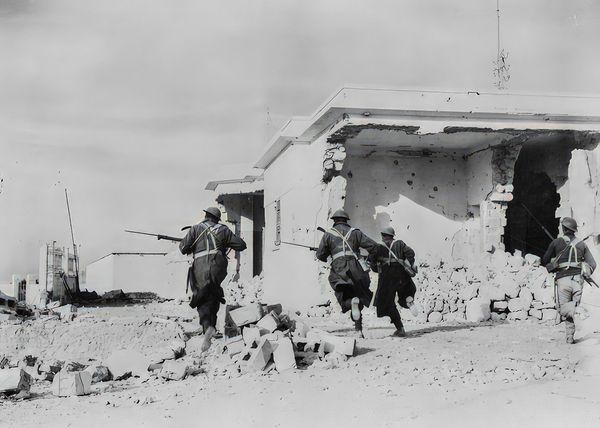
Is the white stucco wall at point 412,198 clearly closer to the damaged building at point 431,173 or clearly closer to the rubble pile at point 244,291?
the damaged building at point 431,173

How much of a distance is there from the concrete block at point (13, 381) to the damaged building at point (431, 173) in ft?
23.1

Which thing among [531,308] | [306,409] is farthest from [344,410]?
[531,308]

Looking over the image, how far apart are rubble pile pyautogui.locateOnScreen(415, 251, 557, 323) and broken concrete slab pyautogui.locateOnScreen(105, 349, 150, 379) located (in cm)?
599

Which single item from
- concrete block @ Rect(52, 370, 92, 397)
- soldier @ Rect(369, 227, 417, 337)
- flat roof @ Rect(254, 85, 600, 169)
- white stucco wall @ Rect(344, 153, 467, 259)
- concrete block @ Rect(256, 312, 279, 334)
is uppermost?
flat roof @ Rect(254, 85, 600, 169)

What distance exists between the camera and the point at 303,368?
7320 millimetres

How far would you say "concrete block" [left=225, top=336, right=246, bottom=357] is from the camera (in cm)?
785

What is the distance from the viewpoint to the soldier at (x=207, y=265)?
29.4 feet

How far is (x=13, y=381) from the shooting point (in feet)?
23.8

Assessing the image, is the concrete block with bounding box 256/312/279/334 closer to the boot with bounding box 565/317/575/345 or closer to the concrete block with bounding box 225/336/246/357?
the concrete block with bounding box 225/336/246/357

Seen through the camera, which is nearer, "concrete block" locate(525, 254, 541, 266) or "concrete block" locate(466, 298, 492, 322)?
"concrete block" locate(466, 298, 492, 322)

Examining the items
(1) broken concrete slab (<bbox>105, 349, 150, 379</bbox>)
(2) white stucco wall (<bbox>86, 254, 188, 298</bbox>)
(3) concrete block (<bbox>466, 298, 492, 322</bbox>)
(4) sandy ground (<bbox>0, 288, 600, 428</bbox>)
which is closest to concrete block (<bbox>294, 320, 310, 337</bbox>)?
(4) sandy ground (<bbox>0, 288, 600, 428</bbox>)

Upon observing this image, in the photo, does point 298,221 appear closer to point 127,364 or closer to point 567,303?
point 567,303

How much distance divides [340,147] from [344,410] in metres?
8.30

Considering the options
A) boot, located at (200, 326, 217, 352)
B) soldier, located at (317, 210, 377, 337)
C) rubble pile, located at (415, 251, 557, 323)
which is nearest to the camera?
boot, located at (200, 326, 217, 352)
